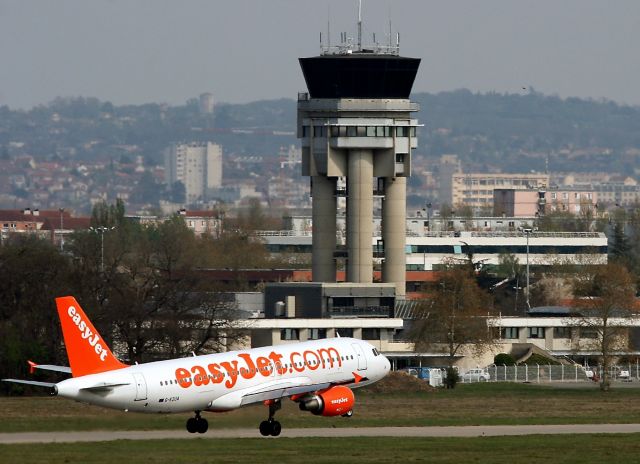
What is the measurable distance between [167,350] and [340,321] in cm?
3292

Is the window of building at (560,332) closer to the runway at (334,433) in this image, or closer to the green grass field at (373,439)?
the green grass field at (373,439)

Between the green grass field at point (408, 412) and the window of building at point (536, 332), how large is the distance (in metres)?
38.0

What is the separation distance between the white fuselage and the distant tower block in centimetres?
7415

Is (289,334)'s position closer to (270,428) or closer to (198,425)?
(198,425)

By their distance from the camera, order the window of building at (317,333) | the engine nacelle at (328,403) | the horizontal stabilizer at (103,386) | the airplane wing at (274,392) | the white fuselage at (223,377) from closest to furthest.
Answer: the horizontal stabilizer at (103,386)
the white fuselage at (223,377)
the airplane wing at (274,392)
the engine nacelle at (328,403)
the window of building at (317,333)

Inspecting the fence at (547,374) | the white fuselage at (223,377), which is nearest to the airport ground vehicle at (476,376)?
the fence at (547,374)

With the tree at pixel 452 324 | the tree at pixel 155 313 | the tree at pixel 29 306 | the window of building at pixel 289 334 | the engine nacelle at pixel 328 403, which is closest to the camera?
the engine nacelle at pixel 328 403

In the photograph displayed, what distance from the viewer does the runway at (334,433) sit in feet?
279

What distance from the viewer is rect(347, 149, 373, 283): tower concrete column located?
168250mm

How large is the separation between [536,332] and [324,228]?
20850mm

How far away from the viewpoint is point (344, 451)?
259ft

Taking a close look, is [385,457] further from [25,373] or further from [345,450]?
[25,373]

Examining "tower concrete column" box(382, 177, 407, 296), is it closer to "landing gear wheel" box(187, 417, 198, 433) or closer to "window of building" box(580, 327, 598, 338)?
"window of building" box(580, 327, 598, 338)

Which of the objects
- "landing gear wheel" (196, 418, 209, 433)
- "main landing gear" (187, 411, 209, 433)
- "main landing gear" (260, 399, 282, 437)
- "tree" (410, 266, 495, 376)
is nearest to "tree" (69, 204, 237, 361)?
"tree" (410, 266, 495, 376)
